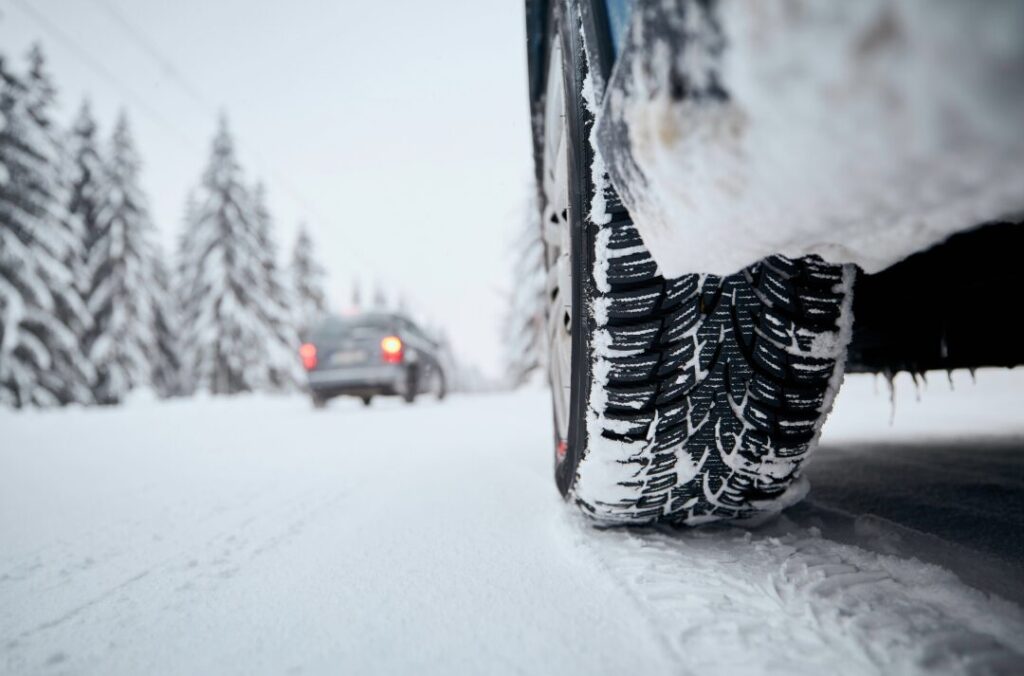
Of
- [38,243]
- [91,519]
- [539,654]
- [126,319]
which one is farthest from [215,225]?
[539,654]

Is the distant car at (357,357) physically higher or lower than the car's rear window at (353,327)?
lower

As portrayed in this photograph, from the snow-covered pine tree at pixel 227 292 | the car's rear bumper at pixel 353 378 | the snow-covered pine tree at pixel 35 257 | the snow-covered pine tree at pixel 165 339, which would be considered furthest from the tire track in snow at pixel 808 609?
the snow-covered pine tree at pixel 165 339

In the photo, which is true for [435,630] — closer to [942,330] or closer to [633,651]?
[633,651]

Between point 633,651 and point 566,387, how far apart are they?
59cm

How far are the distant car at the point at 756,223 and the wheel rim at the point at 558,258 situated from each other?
0.01 metres

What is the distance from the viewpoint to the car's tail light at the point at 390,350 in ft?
20.4

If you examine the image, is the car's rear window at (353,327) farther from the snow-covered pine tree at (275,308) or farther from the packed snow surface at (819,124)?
the snow-covered pine tree at (275,308)

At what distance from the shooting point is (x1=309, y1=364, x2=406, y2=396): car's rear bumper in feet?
20.2

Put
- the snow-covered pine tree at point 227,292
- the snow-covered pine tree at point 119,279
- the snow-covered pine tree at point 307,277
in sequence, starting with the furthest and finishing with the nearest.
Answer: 1. the snow-covered pine tree at point 307,277
2. the snow-covered pine tree at point 227,292
3. the snow-covered pine tree at point 119,279

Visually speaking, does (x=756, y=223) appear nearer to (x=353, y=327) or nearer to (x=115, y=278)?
(x=353, y=327)

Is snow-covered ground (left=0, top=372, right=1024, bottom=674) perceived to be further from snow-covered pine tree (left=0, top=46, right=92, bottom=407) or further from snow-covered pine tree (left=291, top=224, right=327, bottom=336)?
snow-covered pine tree (left=291, top=224, right=327, bottom=336)

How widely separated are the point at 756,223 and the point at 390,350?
599 centimetres

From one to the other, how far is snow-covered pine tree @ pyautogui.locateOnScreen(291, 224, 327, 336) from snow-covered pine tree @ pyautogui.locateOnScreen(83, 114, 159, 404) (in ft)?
28.9

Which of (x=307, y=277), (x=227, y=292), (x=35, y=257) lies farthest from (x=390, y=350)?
(x=307, y=277)
